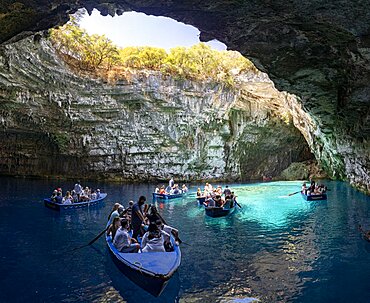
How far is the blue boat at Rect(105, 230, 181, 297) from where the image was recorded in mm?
6473

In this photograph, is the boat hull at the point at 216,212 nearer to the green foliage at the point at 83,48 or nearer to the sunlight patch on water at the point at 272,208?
the sunlight patch on water at the point at 272,208

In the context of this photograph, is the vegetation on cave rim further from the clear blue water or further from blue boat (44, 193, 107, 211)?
the clear blue water

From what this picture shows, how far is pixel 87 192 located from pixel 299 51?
48.5 ft

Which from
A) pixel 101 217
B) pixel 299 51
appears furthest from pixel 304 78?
pixel 101 217

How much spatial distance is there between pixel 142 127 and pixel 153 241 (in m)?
27.1

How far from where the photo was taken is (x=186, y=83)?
33.5 metres

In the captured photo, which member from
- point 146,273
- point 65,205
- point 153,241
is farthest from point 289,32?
point 65,205

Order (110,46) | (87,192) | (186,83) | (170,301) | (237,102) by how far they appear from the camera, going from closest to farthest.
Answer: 1. (170,301)
2. (87,192)
3. (110,46)
4. (186,83)
5. (237,102)

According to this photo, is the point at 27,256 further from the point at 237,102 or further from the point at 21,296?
the point at 237,102

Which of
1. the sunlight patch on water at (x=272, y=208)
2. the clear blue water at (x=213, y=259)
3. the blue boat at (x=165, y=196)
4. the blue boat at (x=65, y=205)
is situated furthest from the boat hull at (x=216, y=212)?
the blue boat at (x=65, y=205)

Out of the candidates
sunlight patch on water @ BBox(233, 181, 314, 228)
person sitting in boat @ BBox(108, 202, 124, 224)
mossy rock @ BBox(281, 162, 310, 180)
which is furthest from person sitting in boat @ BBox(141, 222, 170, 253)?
mossy rock @ BBox(281, 162, 310, 180)

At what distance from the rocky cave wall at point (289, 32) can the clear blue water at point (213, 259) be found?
6.40 m

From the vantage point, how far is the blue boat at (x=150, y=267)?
647cm

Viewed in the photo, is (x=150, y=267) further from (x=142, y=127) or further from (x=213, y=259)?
(x=142, y=127)
